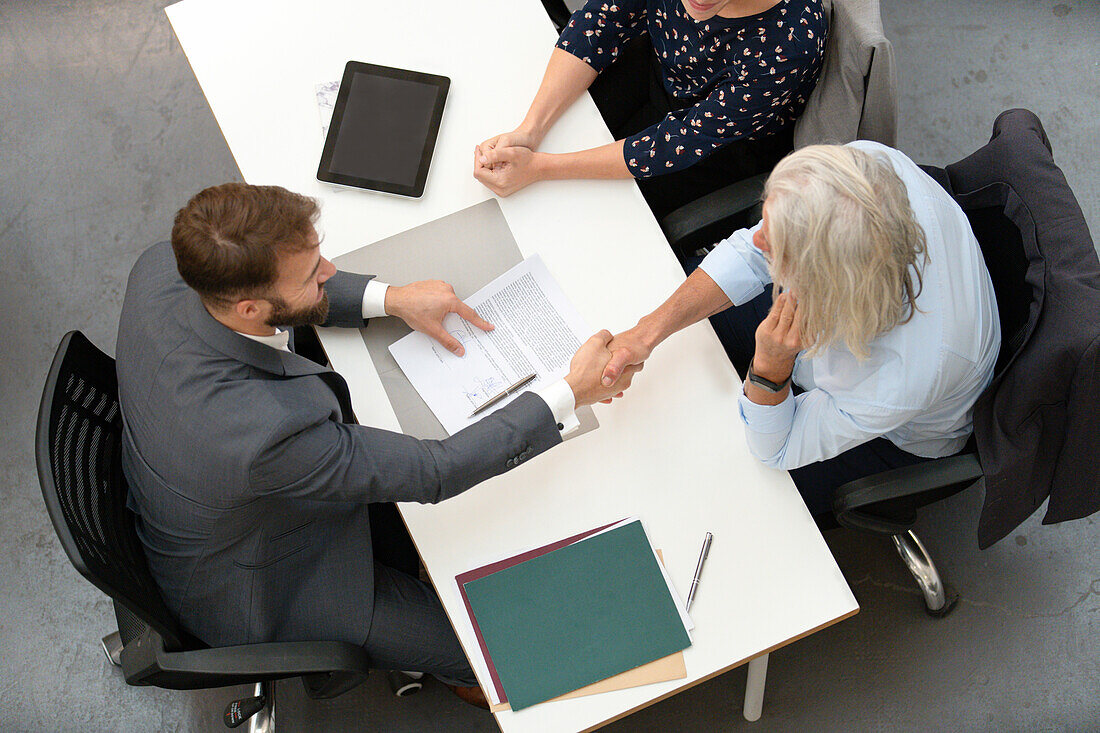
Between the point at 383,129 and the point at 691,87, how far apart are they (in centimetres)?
71

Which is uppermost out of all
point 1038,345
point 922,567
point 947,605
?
point 1038,345

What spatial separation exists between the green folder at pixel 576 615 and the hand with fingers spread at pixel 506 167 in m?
0.71

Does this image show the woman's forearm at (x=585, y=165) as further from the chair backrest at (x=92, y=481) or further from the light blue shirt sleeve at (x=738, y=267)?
the chair backrest at (x=92, y=481)

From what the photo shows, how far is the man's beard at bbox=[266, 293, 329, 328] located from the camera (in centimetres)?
138

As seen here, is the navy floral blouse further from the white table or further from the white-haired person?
the white-haired person

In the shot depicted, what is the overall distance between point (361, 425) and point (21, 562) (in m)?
1.52

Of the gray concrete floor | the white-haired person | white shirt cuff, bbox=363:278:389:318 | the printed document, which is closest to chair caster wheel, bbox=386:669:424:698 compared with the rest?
the gray concrete floor

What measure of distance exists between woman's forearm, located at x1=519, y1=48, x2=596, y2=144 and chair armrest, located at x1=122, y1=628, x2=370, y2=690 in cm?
107

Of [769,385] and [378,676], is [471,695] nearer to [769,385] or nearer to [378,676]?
[378,676]

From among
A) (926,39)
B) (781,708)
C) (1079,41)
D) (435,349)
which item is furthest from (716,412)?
(1079,41)

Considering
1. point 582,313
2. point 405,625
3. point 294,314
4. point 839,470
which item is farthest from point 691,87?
point 405,625

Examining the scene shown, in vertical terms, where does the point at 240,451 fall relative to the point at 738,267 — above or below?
above

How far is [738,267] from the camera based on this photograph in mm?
1609

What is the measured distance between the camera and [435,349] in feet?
5.29
